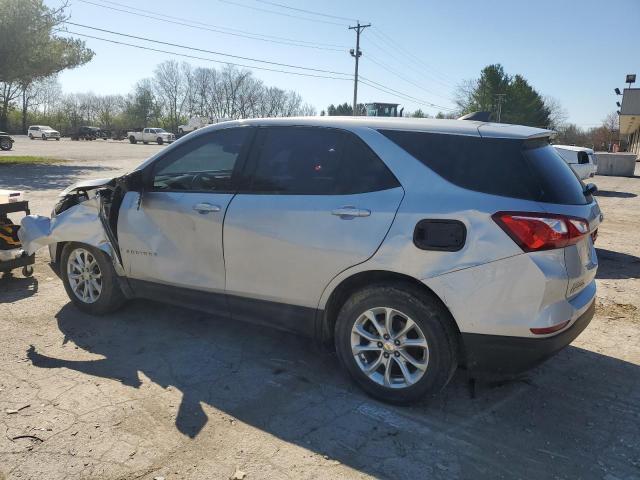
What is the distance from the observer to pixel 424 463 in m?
2.64

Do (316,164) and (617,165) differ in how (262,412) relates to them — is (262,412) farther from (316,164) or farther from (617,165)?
(617,165)

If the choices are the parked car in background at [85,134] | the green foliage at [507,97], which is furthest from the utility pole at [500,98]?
the parked car in background at [85,134]

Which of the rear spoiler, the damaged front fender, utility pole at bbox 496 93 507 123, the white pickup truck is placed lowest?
the damaged front fender

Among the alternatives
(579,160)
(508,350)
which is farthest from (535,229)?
(579,160)

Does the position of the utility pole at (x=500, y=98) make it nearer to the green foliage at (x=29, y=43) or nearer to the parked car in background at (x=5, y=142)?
the parked car in background at (x=5, y=142)

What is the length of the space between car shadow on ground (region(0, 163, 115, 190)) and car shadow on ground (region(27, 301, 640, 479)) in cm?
1202

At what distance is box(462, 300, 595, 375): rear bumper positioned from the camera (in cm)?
279

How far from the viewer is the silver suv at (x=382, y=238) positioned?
2.77 metres

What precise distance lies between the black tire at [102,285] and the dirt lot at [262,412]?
0.12 metres

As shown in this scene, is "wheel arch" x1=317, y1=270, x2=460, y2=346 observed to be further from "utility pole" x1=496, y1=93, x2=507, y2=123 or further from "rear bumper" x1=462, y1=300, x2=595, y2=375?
"utility pole" x1=496, y1=93, x2=507, y2=123

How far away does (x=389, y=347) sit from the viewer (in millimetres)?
3148

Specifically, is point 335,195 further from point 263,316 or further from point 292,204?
point 263,316

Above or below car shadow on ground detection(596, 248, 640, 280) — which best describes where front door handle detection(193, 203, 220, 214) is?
above

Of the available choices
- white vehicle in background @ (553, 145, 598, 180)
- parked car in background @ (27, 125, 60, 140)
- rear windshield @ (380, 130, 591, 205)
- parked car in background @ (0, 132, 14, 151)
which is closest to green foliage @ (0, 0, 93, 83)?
parked car in background @ (0, 132, 14, 151)
